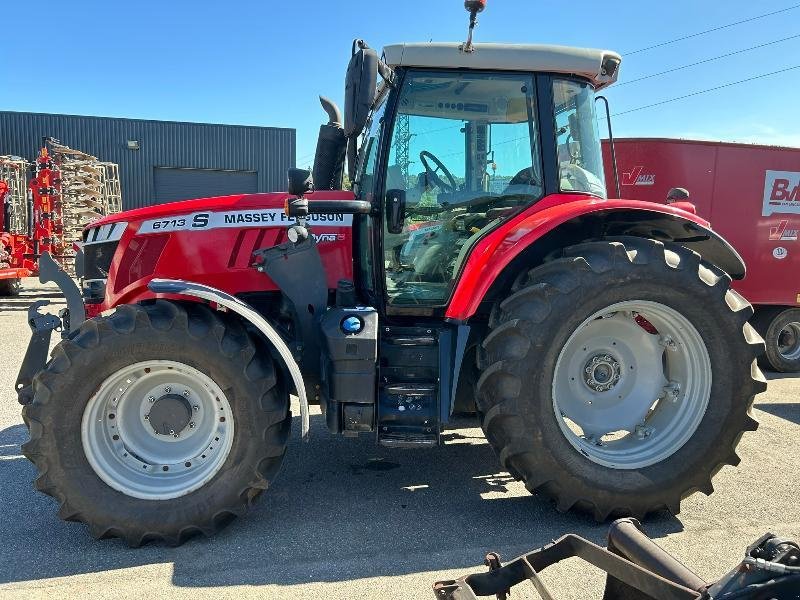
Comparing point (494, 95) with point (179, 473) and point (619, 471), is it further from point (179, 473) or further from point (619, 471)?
point (179, 473)

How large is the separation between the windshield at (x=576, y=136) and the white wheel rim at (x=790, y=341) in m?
5.21

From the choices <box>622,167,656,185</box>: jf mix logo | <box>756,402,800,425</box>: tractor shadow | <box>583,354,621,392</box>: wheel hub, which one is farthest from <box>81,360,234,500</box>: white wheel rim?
<box>622,167,656,185</box>: jf mix logo

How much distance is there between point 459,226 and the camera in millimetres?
3395

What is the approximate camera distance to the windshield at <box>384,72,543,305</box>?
330 centimetres

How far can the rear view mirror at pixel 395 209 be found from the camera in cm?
327

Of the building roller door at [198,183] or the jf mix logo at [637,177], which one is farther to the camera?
the building roller door at [198,183]

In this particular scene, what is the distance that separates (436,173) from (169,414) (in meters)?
1.86

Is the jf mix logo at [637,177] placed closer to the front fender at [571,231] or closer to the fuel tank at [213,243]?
the front fender at [571,231]

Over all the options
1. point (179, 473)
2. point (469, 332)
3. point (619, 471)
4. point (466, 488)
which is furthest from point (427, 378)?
point (179, 473)

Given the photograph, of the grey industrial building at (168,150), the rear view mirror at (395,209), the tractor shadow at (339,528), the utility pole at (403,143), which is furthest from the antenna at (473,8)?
the grey industrial building at (168,150)

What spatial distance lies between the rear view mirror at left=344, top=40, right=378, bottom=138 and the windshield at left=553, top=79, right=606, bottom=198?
113 centimetres

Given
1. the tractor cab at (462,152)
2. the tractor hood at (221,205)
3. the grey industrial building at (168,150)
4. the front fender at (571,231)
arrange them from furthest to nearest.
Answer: the grey industrial building at (168,150) < the tractor hood at (221,205) < the tractor cab at (462,152) < the front fender at (571,231)

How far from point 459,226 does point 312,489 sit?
1.69 meters

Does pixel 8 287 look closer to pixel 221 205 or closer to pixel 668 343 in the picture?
pixel 221 205
